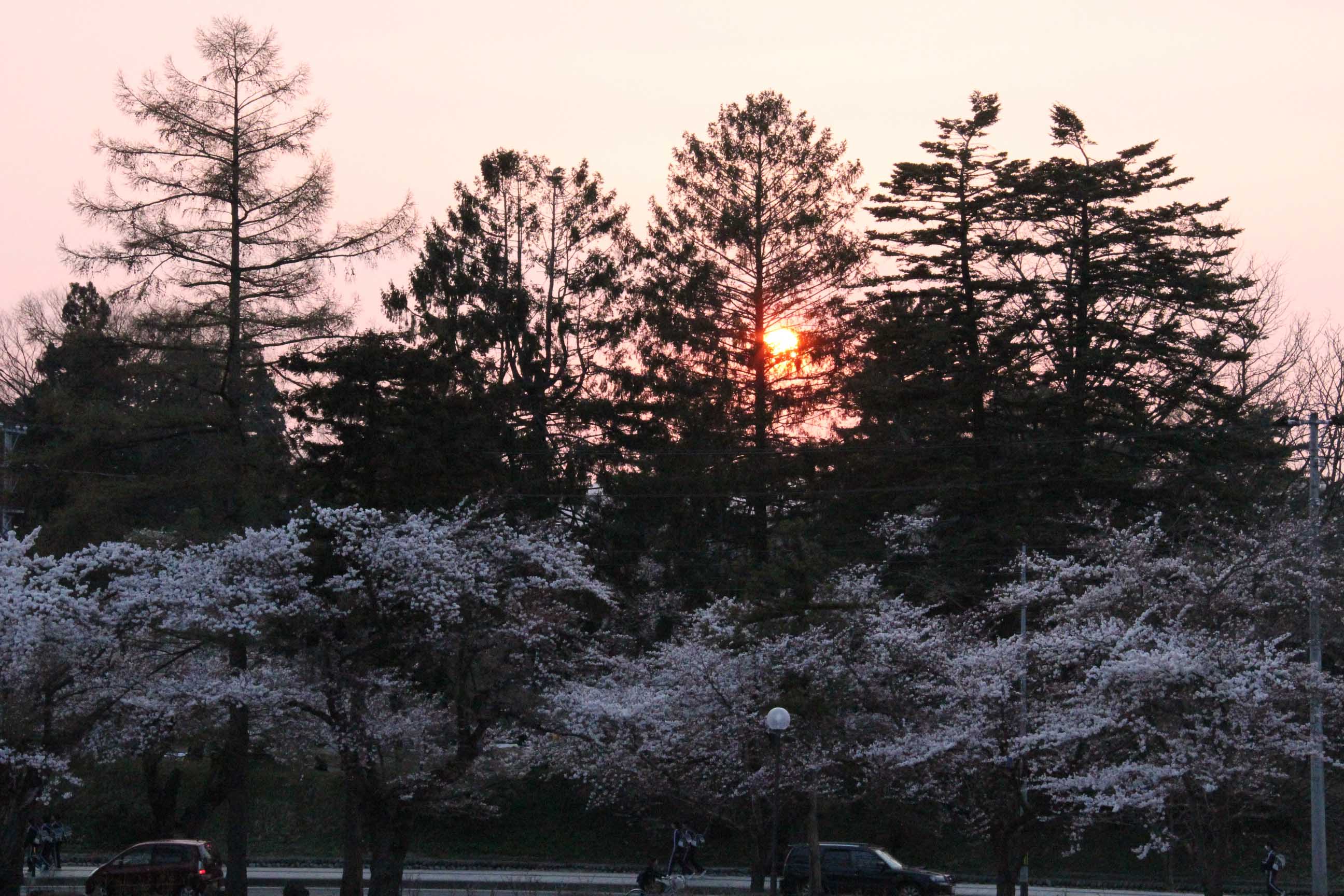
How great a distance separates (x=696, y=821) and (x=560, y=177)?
20627 millimetres

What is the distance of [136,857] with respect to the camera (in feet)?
93.5

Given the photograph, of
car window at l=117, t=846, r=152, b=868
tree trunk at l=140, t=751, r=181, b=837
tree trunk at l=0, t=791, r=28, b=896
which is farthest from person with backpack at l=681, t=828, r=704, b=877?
tree trunk at l=0, t=791, r=28, b=896

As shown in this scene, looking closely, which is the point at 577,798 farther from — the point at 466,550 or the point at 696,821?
the point at 466,550

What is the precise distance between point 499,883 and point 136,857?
26.5 feet

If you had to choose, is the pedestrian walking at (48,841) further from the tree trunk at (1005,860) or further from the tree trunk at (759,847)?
the tree trunk at (1005,860)

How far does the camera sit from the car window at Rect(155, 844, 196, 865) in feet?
92.7

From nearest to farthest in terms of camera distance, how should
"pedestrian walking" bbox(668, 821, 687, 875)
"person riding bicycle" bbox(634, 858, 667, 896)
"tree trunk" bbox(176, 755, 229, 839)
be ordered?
"person riding bicycle" bbox(634, 858, 667, 896) < "pedestrian walking" bbox(668, 821, 687, 875) < "tree trunk" bbox(176, 755, 229, 839)

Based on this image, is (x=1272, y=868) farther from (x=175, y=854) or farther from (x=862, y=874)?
(x=175, y=854)

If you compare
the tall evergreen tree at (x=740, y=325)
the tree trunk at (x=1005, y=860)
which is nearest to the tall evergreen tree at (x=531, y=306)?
the tall evergreen tree at (x=740, y=325)

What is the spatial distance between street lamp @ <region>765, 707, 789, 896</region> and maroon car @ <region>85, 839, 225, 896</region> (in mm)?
11283

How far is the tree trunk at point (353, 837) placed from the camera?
86.4ft

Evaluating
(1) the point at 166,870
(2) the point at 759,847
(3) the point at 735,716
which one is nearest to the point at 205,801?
→ (1) the point at 166,870

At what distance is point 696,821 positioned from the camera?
3809 centimetres

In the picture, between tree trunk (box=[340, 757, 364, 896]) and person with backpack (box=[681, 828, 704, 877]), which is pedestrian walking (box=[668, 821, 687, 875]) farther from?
tree trunk (box=[340, 757, 364, 896])
